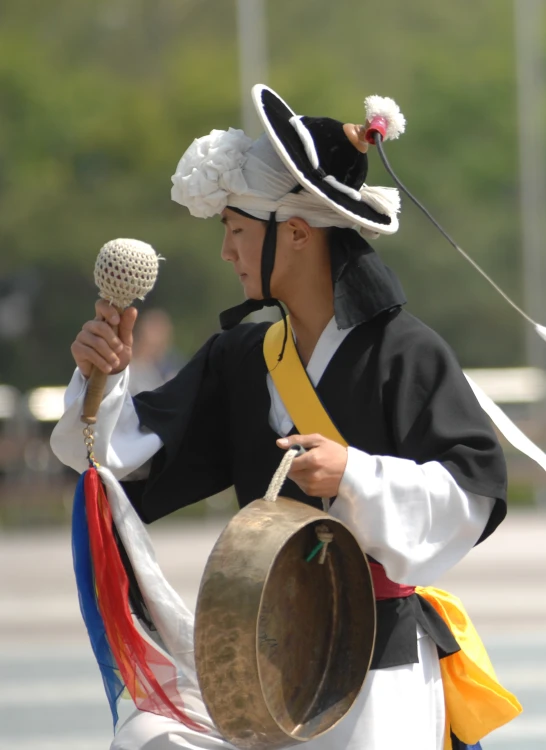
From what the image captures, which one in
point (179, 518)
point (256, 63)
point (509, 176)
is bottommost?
point (179, 518)

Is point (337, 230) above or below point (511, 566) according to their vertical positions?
above

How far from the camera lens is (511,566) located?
→ 10.0 metres

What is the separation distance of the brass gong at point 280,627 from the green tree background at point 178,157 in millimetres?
20084

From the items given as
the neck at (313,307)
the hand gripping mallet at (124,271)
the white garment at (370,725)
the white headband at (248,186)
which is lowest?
the white garment at (370,725)

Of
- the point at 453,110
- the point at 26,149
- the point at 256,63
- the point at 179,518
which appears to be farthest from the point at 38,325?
the point at 179,518

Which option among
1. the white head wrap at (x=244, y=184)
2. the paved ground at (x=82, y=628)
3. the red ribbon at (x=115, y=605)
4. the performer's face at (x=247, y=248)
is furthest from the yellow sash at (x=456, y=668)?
the paved ground at (x=82, y=628)

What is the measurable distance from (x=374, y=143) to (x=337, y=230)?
0.62 ft

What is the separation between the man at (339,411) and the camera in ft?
8.39

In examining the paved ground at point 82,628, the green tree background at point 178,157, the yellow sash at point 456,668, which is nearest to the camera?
the yellow sash at point 456,668

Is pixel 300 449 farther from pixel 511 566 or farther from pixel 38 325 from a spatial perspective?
pixel 38 325

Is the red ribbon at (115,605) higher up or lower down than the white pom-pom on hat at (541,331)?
lower down

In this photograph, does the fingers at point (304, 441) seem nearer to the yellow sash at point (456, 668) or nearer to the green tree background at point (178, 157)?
the yellow sash at point (456, 668)

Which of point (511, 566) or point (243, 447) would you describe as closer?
point (243, 447)

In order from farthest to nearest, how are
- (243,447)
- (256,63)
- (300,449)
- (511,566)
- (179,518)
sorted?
1. (256,63)
2. (179,518)
3. (511,566)
4. (243,447)
5. (300,449)
